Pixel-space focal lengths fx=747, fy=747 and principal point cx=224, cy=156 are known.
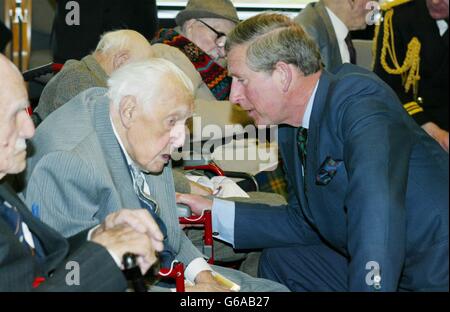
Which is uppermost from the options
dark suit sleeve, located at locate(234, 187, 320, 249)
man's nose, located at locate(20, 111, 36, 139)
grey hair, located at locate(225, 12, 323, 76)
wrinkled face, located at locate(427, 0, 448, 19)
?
wrinkled face, located at locate(427, 0, 448, 19)

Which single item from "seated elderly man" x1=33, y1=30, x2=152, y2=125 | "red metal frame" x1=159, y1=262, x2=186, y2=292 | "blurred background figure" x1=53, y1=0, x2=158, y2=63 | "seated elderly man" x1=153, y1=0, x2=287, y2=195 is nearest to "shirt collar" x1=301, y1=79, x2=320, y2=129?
"red metal frame" x1=159, y1=262, x2=186, y2=292

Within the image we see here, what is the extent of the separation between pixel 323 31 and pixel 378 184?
2562 millimetres

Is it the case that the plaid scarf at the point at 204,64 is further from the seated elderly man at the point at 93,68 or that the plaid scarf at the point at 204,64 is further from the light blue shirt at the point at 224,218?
the light blue shirt at the point at 224,218

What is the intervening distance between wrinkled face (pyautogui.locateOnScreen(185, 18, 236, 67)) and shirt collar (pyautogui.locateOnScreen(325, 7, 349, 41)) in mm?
644

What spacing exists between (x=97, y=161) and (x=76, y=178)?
0.36 ft

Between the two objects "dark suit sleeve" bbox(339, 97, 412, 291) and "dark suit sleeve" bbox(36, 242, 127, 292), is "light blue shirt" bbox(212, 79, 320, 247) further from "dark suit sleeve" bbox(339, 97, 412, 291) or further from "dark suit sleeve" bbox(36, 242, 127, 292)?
"dark suit sleeve" bbox(36, 242, 127, 292)

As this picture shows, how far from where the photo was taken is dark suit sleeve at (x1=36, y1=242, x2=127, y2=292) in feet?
6.14

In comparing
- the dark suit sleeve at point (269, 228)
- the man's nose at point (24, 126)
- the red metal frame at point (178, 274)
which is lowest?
the dark suit sleeve at point (269, 228)

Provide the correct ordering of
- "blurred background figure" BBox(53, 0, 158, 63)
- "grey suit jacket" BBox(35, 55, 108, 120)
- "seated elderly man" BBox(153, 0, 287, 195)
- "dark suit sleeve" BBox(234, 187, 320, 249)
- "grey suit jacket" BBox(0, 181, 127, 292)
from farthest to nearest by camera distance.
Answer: "blurred background figure" BBox(53, 0, 158, 63)
"seated elderly man" BBox(153, 0, 287, 195)
"grey suit jacket" BBox(35, 55, 108, 120)
"dark suit sleeve" BBox(234, 187, 320, 249)
"grey suit jacket" BBox(0, 181, 127, 292)

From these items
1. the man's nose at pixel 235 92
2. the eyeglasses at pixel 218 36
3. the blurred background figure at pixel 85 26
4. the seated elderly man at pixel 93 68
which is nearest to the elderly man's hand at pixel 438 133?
the man's nose at pixel 235 92

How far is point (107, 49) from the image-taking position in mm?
3713

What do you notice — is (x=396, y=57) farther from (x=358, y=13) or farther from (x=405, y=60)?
(x=358, y=13)

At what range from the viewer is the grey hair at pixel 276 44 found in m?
2.55
